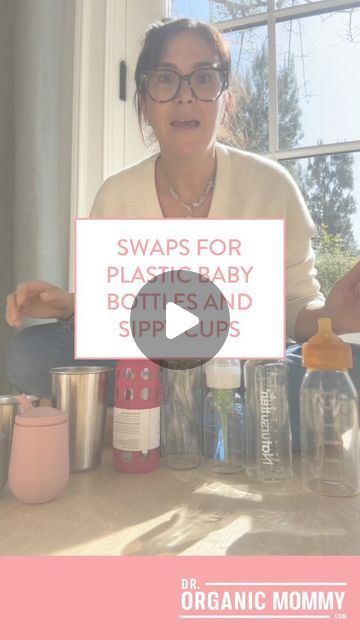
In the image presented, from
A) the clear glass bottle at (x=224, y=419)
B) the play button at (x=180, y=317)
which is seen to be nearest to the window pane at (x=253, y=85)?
the play button at (x=180, y=317)

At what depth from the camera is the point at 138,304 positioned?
81cm

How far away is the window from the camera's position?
3.97ft

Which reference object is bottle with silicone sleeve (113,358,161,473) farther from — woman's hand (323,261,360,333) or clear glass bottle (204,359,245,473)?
woman's hand (323,261,360,333)

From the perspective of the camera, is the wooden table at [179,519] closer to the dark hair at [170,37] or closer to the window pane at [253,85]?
the dark hair at [170,37]

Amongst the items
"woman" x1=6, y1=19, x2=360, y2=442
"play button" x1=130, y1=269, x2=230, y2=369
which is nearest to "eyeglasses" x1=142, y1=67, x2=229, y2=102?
"woman" x1=6, y1=19, x2=360, y2=442

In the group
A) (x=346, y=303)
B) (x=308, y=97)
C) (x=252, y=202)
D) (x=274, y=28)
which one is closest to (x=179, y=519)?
(x=346, y=303)

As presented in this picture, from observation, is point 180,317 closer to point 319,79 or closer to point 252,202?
point 252,202

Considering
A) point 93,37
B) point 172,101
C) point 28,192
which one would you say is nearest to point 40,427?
point 172,101

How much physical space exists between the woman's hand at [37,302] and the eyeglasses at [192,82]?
0.45 meters

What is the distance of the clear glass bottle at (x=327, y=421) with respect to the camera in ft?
1.74

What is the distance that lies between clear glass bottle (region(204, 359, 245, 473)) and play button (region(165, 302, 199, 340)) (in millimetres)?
163

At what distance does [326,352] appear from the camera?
1.72ft

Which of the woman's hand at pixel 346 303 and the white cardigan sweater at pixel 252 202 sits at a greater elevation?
the white cardigan sweater at pixel 252 202

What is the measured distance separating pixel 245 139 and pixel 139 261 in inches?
24.7
